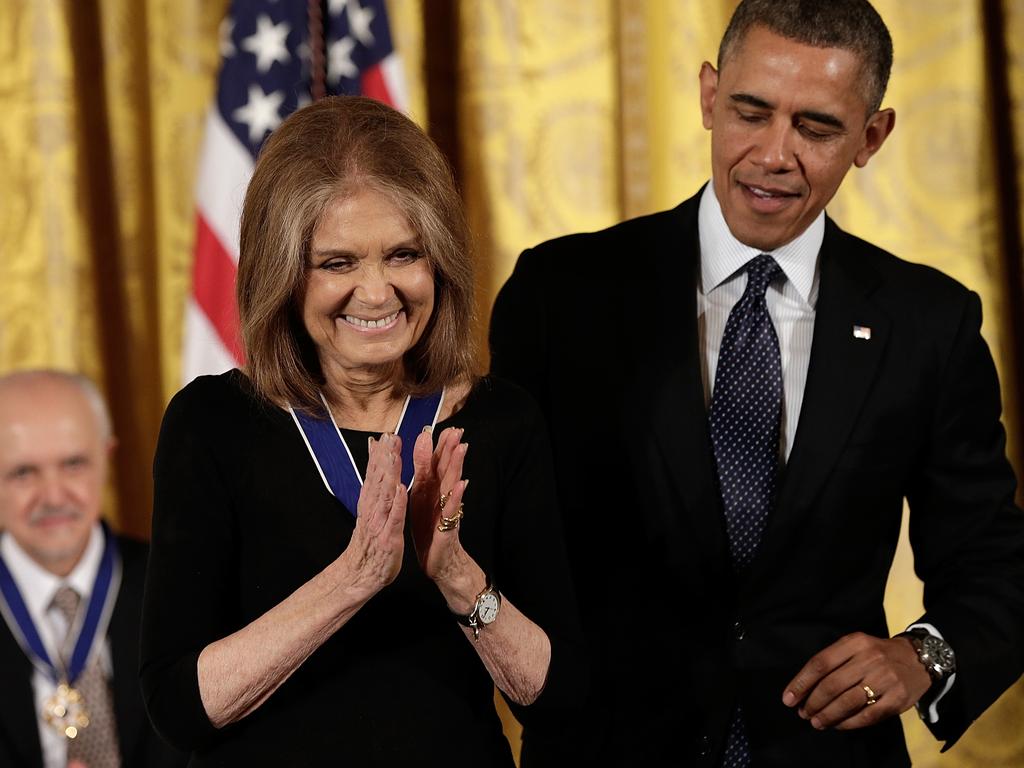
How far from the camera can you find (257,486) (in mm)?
1410

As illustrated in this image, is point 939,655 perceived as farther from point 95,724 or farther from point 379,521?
point 95,724

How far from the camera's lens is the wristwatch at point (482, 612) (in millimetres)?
1372

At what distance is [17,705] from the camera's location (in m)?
2.67

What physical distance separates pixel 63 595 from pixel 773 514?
1615 mm

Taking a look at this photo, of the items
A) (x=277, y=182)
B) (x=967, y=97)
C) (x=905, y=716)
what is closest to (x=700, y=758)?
(x=277, y=182)

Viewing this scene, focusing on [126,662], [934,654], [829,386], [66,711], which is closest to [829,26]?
[829,386]

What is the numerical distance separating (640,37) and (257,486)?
7.40ft

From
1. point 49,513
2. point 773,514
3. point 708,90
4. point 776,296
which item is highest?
point 708,90

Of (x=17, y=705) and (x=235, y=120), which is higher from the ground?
(x=235, y=120)

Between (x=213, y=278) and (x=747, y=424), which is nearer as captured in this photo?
(x=747, y=424)

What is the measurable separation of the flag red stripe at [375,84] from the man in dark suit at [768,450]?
1328 millimetres

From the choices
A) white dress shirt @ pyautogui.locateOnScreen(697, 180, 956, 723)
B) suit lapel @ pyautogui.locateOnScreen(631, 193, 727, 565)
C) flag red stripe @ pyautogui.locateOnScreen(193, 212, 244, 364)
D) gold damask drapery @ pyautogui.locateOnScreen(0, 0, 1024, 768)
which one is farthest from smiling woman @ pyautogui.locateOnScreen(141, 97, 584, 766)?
gold damask drapery @ pyautogui.locateOnScreen(0, 0, 1024, 768)

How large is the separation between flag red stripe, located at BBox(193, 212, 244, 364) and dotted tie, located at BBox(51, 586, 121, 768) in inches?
30.9

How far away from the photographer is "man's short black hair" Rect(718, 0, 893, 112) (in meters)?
1.90
